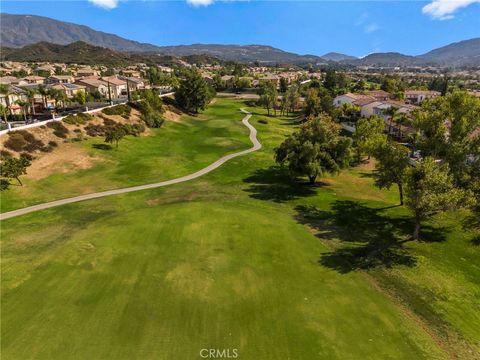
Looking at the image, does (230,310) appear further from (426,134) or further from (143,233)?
(426,134)

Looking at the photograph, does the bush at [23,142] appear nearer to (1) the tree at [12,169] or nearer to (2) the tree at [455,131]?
(1) the tree at [12,169]

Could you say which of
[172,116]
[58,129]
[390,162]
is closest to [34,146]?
[58,129]

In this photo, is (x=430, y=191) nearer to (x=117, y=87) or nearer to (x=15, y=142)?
(x=15, y=142)

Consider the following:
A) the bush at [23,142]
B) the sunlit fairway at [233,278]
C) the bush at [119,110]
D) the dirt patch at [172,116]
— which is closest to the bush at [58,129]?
the bush at [23,142]

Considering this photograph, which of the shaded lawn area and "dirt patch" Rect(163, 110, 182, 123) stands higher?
"dirt patch" Rect(163, 110, 182, 123)

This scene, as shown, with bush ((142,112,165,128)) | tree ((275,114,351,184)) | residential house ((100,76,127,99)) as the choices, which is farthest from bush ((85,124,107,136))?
residential house ((100,76,127,99))

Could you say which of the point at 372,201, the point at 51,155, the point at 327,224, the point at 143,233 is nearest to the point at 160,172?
the point at 51,155

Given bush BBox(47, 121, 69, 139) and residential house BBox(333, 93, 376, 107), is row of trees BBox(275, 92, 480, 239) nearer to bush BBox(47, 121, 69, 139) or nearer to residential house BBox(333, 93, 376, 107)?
bush BBox(47, 121, 69, 139)
